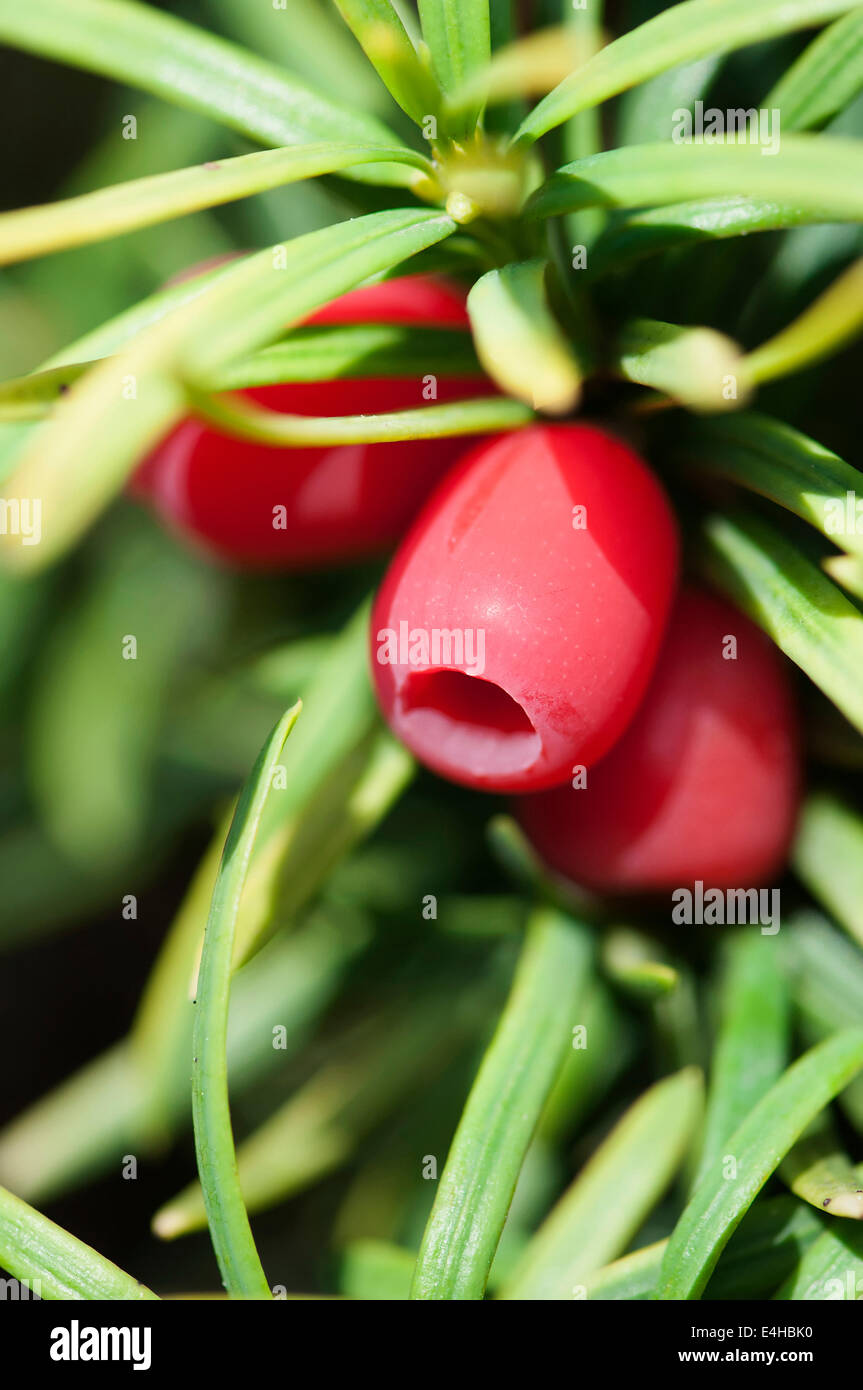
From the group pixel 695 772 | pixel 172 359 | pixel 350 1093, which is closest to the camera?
pixel 172 359

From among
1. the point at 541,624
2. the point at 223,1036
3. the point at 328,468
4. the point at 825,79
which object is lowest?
the point at 223,1036

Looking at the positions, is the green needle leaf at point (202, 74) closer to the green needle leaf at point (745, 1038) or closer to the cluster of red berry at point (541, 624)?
the cluster of red berry at point (541, 624)

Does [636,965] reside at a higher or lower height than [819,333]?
lower

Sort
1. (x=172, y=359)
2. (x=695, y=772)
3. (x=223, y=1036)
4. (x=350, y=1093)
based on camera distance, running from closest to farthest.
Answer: (x=172, y=359) < (x=223, y=1036) < (x=695, y=772) < (x=350, y=1093)

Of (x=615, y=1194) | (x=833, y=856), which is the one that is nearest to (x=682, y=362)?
(x=833, y=856)

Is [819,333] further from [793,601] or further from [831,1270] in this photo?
[831,1270]

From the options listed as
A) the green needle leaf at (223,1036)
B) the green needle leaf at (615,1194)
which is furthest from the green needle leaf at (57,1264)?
the green needle leaf at (615,1194)

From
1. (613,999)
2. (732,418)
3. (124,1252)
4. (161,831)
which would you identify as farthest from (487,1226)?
(124,1252)
